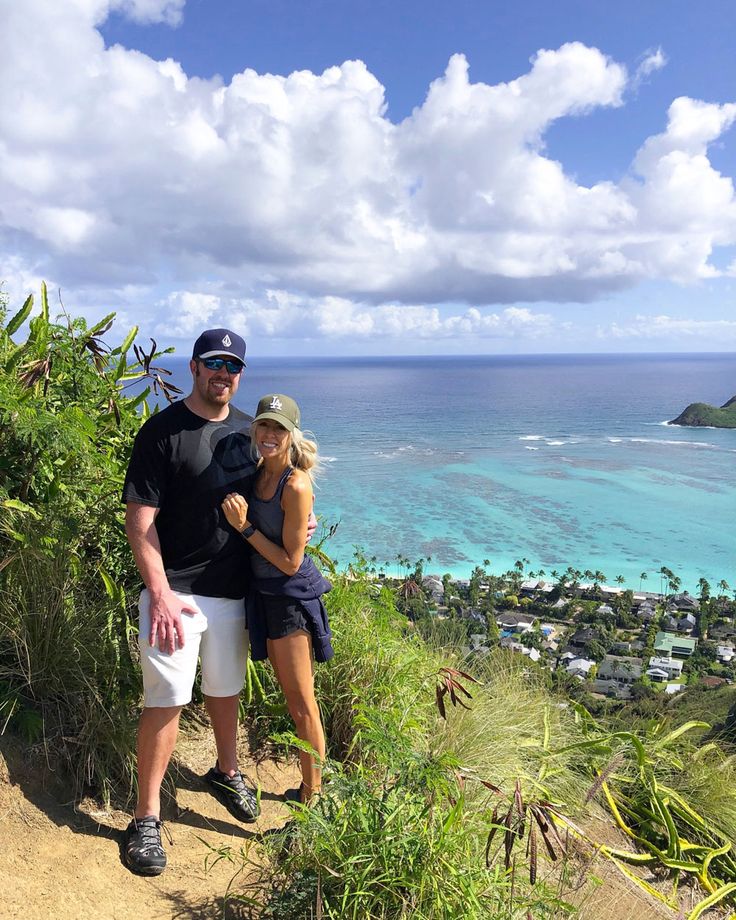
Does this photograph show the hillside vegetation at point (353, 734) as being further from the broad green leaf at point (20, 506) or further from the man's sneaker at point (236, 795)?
the man's sneaker at point (236, 795)

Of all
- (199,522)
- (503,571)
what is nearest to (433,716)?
(199,522)

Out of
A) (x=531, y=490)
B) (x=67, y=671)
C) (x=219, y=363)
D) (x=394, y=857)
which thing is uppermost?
(x=219, y=363)

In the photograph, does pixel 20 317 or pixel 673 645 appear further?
pixel 673 645

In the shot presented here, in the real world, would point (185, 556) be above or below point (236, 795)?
above

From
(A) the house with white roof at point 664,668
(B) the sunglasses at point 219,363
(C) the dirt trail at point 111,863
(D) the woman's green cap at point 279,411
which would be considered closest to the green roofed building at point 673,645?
(A) the house with white roof at point 664,668

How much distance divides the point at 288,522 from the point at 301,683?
0.69 meters

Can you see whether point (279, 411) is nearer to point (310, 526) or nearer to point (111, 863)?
point (310, 526)

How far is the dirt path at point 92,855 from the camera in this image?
7.59 feet

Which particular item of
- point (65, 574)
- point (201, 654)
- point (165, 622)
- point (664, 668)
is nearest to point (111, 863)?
point (201, 654)

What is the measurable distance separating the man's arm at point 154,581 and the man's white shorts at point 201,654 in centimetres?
5

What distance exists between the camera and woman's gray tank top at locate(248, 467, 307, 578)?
8.74 feet

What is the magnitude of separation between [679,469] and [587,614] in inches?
1614

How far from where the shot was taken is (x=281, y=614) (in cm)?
272

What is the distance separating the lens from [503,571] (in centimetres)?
4031
